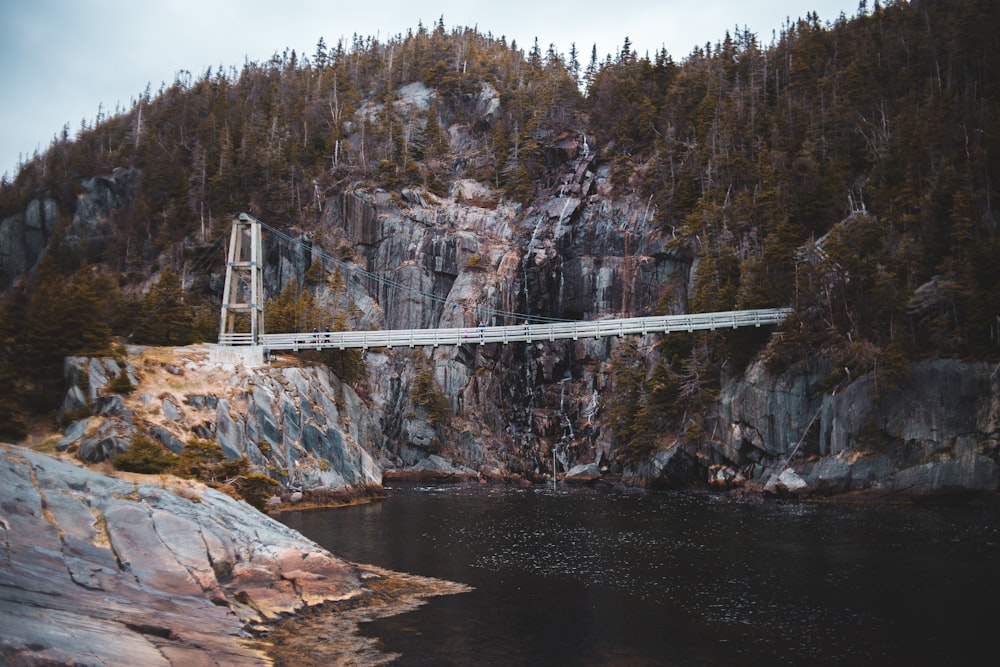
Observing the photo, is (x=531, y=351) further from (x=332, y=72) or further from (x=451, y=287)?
(x=332, y=72)

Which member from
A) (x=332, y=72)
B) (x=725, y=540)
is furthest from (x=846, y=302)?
(x=332, y=72)

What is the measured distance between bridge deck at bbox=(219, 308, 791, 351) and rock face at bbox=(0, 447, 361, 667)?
27714 millimetres

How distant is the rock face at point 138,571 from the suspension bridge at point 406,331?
27129 mm

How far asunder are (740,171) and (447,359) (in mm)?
33331

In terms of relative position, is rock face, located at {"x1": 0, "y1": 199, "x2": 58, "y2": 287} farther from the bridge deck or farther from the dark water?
the dark water

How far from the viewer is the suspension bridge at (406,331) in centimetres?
4994

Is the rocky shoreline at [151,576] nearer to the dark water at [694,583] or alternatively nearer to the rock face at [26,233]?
Result: the dark water at [694,583]

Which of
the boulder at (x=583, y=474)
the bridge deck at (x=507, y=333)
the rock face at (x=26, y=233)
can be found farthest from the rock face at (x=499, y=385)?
the bridge deck at (x=507, y=333)

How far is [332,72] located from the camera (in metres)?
109

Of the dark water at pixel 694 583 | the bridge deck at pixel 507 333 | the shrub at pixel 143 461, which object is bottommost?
the dark water at pixel 694 583

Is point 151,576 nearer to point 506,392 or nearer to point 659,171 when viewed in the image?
point 506,392

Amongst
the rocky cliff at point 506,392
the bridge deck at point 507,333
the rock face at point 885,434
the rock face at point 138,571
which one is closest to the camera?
the rock face at point 138,571

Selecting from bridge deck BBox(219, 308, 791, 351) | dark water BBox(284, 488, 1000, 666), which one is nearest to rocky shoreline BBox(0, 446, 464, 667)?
dark water BBox(284, 488, 1000, 666)

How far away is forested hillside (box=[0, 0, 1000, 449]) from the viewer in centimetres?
4391
